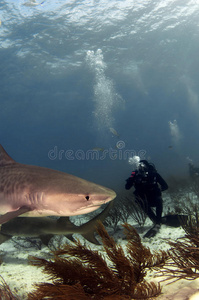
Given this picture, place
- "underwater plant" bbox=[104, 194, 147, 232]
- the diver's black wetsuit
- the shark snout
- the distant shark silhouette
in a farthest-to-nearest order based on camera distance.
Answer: the diver's black wetsuit → "underwater plant" bbox=[104, 194, 147, 232] → the distant shark silhouette → the shark snout

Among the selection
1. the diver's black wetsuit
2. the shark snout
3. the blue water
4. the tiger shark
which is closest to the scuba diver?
the diver's black wetsuit

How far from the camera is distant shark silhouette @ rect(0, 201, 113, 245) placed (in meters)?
3.75

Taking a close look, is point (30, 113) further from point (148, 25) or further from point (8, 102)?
point (148, 25)

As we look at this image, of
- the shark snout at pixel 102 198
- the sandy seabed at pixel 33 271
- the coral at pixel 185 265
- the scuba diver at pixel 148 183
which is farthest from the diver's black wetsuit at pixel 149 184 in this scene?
the shark snout at pixel 102 198

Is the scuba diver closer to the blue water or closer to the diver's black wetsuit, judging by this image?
the diver's black wetsuit

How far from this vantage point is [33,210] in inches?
85.6

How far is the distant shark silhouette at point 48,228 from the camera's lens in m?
3.75

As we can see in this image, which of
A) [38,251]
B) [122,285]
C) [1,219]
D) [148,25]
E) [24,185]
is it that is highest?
[148,25]

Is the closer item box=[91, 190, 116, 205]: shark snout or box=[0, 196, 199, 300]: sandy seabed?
box=[91, 190, 116, 205]: shark snout

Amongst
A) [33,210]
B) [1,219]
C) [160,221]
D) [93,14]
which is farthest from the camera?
[93,14]

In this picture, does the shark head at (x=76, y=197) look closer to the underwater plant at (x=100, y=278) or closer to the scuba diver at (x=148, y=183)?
the underwater plant at (x=100, y=278)

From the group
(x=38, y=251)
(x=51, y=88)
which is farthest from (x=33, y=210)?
(x=51, y=88)

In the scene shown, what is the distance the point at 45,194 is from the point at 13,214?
37cm

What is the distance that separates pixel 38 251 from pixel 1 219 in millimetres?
4159
